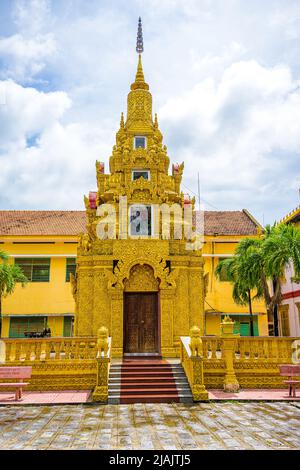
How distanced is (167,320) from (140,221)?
16.3ft

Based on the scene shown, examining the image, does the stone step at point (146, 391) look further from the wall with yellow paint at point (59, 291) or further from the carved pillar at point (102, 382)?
the wall with yellow paint at point (59, 291)

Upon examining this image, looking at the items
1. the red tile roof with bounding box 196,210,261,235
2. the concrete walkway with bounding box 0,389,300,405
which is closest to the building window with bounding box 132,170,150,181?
the concrete walkway with bounding box 0,389,300,405

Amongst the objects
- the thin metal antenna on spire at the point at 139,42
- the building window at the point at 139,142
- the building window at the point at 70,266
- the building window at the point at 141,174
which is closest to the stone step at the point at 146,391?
the building window at the point at 141,174

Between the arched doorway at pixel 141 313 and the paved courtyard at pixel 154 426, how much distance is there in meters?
5.54

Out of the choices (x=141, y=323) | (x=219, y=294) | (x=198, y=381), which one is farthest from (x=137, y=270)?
(x=219, y=294)

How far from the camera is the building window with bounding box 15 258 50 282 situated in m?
30.3

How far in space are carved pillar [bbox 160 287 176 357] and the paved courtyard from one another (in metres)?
5.06

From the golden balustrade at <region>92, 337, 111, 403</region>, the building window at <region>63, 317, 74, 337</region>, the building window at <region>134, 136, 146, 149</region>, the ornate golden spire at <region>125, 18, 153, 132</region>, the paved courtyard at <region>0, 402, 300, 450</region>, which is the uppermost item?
the ornate golden spire at <region>125, 18, 153, 132</region>

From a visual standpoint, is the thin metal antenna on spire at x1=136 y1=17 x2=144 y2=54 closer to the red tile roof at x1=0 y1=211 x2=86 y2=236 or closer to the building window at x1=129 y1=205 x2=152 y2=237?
the building window at x1=129 y1=205 x2=152 y2=237

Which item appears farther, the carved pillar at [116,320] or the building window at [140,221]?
the building window at [140,221]

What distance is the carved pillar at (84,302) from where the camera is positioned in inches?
686

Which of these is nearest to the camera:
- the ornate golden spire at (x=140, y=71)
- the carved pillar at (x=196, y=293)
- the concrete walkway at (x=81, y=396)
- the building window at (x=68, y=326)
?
the concrete walkway at (x=81, y=396)

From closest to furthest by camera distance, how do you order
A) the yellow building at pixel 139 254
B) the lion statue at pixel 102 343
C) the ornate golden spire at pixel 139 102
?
the lion statue at pixel 102 343
the yellow building at pixel 139 254
the ornate golden spire at pixel 139 102
